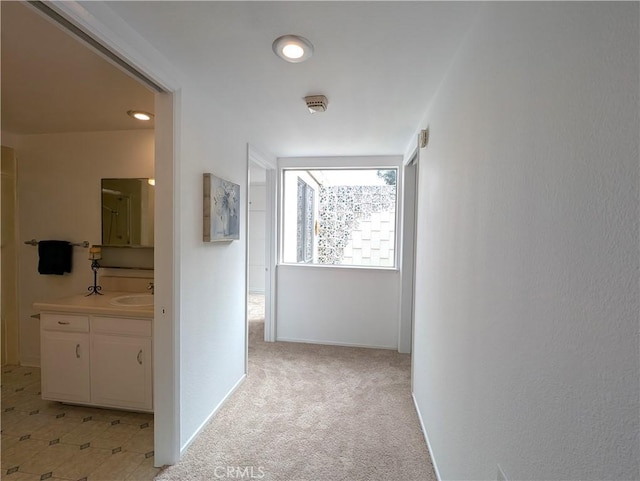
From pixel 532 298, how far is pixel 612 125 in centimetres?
44

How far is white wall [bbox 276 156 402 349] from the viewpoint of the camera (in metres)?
3.79

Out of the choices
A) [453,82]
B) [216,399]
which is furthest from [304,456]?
[453,82]

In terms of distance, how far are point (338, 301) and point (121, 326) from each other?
2.32 meters

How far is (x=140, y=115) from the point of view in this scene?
2459mm

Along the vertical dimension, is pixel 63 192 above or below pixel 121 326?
above

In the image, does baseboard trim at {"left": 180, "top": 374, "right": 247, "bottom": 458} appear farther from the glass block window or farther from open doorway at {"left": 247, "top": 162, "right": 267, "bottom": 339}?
open doorway at {"left": 247, "top": 162, "right": 267, "bottom": 339}

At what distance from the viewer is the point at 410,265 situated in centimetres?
349

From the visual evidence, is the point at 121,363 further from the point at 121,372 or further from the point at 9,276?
the point at 9,276

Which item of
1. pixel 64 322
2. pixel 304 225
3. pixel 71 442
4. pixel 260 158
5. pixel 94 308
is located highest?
pixel 260 158

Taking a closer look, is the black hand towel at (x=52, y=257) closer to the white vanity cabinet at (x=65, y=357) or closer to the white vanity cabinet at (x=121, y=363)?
the white vanity cabinet at (x=65, y=357)

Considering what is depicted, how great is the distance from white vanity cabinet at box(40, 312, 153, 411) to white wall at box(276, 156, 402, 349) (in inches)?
75.7

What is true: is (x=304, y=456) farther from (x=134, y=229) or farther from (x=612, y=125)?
(x=134, y=229)

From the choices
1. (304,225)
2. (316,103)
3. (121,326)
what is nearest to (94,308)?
(121,326)

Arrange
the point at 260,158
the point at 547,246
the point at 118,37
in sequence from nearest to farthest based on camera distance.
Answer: the point at 547,246, the point at 118,37, the point at 260,158
